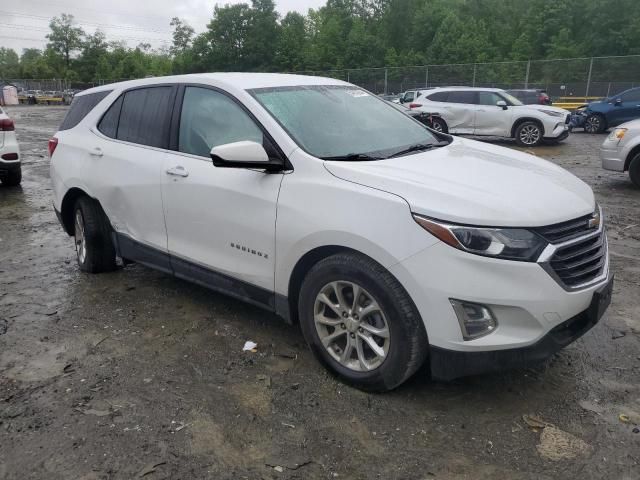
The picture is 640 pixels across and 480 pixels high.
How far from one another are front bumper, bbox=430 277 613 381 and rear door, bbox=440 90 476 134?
14082 mm

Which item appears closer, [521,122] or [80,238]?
[80,238]

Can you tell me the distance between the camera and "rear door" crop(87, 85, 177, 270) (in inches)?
161

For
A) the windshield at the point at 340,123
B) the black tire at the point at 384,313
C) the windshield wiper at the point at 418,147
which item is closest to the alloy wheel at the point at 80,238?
the windshield at the point at 340,123

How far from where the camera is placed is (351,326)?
10.0 ft

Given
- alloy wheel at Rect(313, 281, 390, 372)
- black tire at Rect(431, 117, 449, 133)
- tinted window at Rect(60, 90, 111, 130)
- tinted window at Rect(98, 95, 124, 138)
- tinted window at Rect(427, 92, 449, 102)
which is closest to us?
alloy wheel at Rect(313, 281, 390, 372)

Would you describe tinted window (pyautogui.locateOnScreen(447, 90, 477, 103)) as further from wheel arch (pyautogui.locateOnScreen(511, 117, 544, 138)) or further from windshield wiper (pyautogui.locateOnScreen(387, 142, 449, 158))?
windshield wiper (pyautogui.locateOnScreen(387, 142, 449, 158))

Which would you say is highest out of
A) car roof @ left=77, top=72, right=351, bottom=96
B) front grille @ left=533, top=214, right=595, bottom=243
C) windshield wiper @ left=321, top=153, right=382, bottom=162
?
car roof @ left=77, top=72, right=351, bottom=96

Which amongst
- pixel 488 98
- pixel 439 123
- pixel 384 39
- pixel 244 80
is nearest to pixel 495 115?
pixel 488 98

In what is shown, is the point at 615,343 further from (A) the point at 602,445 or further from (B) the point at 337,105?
(B) the point at 337,105

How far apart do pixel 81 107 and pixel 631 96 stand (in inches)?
714

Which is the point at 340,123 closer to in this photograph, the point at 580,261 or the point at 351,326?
the point at 351,326

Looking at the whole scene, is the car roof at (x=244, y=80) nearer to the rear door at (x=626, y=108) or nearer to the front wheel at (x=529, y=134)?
the front wheel at (x=529, y=134)

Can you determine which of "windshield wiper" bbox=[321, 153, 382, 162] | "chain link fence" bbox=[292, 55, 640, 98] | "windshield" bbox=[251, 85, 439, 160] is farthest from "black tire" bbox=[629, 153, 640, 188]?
"chain link fence" bbox=[292, 55, 640, 98]

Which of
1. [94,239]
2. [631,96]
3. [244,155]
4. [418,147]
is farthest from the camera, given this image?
[631,96]
